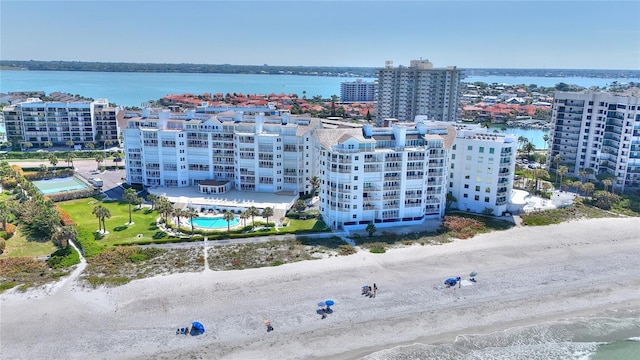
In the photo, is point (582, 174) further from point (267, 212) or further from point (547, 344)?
point (267, 212)

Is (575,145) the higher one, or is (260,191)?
(575,145)

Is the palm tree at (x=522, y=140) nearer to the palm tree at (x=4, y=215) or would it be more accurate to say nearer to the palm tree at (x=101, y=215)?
the palm tree at (x=101, y=215)

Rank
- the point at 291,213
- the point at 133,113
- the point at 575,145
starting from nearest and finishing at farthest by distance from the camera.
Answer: the point at 291,213 < the point at 133,113 < the point at 575,145

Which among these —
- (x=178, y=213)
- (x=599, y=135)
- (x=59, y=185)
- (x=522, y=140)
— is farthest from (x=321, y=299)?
(x=522, y=140)

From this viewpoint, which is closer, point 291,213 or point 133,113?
point 291,213

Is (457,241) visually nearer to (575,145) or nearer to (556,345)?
(556,345)

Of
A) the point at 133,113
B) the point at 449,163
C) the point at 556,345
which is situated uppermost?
the point at 133,113

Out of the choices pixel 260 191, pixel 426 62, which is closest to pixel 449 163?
pixel 260 191

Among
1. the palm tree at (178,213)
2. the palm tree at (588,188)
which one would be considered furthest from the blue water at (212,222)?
the palm tree at (588,188)
